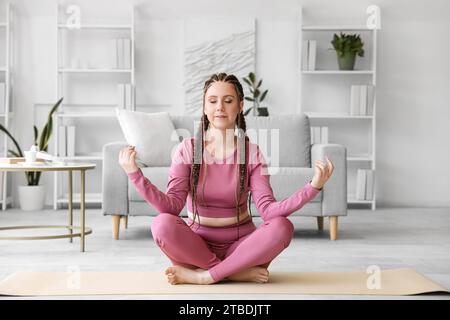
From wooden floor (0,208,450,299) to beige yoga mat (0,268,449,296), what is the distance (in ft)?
0.23

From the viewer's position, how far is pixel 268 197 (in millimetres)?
2416

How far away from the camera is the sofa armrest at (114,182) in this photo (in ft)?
12.6

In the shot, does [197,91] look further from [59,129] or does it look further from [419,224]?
[419,224]

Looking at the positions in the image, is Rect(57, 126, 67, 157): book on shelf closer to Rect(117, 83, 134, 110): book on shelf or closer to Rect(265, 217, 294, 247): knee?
Rect(117, 83, 134, 110): book on shelf

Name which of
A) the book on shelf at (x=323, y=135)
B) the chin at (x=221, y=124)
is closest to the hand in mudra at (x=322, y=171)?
the chin at (x=221, y=124)

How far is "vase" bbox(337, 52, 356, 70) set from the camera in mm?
5614

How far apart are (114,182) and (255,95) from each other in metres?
2.10

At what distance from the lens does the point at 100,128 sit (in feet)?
19.2

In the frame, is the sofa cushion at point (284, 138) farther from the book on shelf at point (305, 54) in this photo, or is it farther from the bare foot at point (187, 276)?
the bare foot at point (187, 276)

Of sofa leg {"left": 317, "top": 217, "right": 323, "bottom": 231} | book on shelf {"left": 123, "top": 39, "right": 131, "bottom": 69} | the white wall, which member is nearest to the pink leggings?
sofa leg {"left": 317, "top": 217, "right": 323, "bottom": 231}

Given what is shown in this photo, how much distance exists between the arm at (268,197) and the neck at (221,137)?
0.12m

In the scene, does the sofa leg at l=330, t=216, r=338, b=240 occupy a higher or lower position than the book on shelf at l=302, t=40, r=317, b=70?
lower
